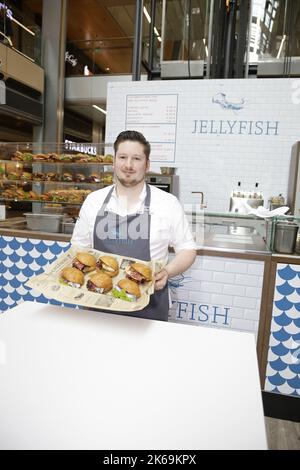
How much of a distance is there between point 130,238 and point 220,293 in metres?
0.97

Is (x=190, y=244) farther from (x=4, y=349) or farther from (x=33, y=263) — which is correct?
(x=33, y=263)

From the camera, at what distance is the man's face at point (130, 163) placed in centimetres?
172

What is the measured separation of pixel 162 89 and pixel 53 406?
510 cm

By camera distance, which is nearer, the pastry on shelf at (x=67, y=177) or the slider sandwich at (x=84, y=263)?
the slider sandwich at (x=84, y=263)

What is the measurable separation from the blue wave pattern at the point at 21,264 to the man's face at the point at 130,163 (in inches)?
43.0

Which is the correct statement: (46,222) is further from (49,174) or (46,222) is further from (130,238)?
(130,238)

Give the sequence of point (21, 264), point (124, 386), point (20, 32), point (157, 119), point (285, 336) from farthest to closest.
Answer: point (20, 32) → point (157, 119) → point (21, 264) → point (285, 336) → point (124, 386)

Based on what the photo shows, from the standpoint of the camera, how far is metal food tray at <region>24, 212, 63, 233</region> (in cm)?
278

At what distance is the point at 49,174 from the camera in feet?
10.9

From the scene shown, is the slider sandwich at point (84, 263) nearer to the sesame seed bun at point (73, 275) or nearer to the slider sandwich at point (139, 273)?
the sesame seed bun at point (73, 275)

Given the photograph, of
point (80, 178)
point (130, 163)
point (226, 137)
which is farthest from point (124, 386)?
point (226, 137)

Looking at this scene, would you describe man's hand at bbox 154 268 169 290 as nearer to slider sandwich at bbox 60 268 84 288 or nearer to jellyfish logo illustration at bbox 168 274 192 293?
slider sandwich at bbox 60 268 84 288

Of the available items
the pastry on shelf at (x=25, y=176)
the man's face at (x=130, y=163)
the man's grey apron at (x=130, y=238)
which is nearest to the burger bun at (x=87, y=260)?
the man's grey apron at (x=130, y=238)

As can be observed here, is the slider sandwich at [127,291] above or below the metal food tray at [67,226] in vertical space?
below
